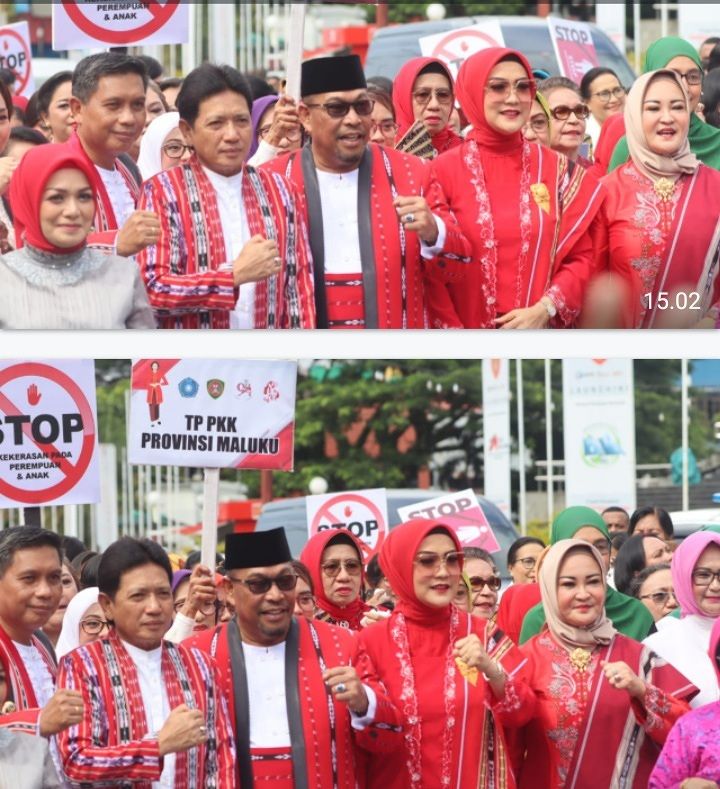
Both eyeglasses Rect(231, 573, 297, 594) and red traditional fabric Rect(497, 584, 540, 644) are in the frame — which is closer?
eyeglasses Rect(231, 573, 297, 594)

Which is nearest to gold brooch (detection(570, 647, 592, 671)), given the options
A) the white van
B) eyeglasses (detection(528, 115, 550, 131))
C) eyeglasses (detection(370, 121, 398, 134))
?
eyeglasses (detection(528, 115, 550, 131))

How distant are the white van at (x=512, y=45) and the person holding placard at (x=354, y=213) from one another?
165 inches

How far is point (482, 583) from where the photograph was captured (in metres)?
6.50

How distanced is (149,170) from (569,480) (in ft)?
12.2

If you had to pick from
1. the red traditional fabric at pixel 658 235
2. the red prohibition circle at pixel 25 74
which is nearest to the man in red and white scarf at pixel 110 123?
the red traditional fabric at pixel 658 235

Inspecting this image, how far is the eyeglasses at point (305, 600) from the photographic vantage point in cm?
616

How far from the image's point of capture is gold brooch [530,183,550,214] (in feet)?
19.3

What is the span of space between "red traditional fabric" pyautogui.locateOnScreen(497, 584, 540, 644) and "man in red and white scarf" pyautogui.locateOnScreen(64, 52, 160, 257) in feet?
5.03

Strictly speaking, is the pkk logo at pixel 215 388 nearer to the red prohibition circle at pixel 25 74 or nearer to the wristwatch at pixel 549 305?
the wristwatch at pixel 549 305

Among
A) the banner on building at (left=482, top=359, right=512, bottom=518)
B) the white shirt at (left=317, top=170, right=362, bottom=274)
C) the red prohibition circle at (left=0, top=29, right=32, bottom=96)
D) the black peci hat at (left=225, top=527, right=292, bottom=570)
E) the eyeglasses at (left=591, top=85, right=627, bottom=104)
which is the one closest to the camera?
the black peci hat at (left=225, top=527, right=292, bottom=570)

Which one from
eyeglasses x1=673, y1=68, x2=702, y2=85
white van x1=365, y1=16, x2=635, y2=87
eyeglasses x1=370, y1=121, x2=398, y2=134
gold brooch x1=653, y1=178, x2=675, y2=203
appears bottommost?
gold brooch x1=653, y1=178, x2=675, y2=203

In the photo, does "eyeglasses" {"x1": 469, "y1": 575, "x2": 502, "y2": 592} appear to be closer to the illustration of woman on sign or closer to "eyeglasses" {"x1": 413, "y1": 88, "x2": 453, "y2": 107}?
the illustration of woman on sign

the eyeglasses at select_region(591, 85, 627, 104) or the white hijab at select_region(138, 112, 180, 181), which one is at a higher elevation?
the eyeglasses at select_region(591, 85, 627, 104)

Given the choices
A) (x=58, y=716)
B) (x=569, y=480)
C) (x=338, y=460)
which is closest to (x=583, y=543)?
(x=58, y=716)
